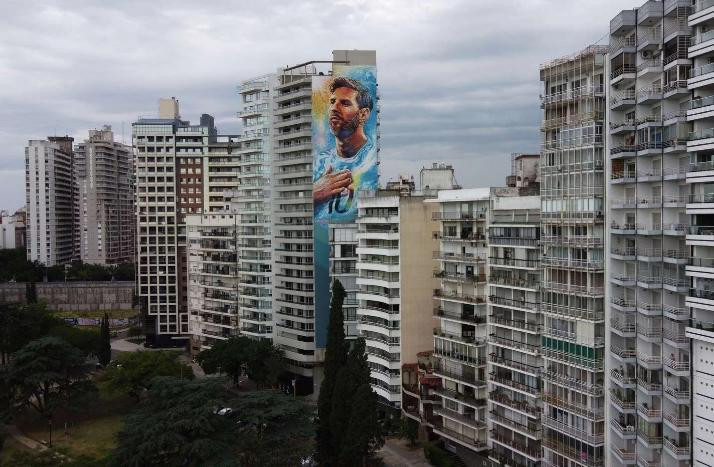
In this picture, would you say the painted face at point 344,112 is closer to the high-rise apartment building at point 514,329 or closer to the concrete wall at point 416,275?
the concrete wall at point 416,275

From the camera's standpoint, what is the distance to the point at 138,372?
78.2m

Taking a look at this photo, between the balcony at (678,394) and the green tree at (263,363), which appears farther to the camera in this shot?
the green tree at (263,363)

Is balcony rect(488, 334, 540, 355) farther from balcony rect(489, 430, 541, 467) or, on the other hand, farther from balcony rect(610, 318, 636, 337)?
balcony rect(610, 318, 636, 337)

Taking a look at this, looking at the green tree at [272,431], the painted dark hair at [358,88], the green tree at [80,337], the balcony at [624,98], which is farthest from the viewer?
the green tree at [80,337]

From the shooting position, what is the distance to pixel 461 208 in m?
59.0

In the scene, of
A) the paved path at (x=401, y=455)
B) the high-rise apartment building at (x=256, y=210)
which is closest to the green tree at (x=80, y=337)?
the high-rise apartment building at (x=256, y=210)

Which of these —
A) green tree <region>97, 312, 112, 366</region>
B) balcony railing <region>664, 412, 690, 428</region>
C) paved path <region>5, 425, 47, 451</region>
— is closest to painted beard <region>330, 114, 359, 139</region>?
paved path <region>5, 425, 47, 451</region>

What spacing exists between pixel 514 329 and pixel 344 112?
36146mm

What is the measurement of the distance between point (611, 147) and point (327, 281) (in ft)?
145

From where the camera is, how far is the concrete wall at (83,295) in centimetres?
14088

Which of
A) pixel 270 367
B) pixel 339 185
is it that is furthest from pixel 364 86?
pixel 270 367

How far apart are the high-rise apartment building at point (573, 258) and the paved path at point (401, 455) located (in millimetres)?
15019

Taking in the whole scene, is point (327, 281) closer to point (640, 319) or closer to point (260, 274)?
point (260, 274)

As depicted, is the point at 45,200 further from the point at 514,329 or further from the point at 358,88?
the point at 514,329
